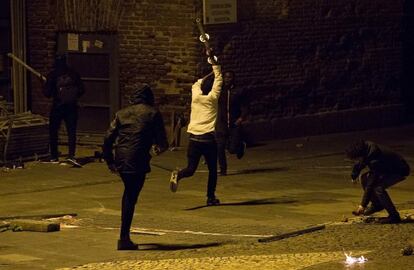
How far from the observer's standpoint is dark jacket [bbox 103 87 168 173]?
13.3 m

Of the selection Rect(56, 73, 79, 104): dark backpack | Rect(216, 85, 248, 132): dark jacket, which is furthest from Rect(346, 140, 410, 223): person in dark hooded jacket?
Rect(56, 73, 79, 104): dark backpack

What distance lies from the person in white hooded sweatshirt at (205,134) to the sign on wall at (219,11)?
5.84m

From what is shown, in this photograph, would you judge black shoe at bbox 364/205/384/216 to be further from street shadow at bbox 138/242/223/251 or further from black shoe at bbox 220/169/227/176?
black shoe at bbox 220/169/227/176

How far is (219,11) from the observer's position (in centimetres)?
2253

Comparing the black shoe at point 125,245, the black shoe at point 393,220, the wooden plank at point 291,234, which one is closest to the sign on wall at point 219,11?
the black shoe at point 393,220

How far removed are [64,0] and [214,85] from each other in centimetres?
781

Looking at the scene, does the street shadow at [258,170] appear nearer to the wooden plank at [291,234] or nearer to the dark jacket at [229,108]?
the dark jacket at [229,108]

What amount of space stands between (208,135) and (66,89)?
15.6ft

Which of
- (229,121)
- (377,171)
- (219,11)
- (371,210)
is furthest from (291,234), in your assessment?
(219,11)

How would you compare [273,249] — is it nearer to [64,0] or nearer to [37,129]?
[37,129]

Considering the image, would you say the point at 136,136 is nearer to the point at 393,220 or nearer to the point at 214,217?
the point at 214,217

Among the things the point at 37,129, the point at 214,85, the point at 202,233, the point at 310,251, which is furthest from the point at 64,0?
the point at 310,251

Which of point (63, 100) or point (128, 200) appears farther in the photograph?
point (63, 100)

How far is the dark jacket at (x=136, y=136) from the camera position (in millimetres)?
13289
